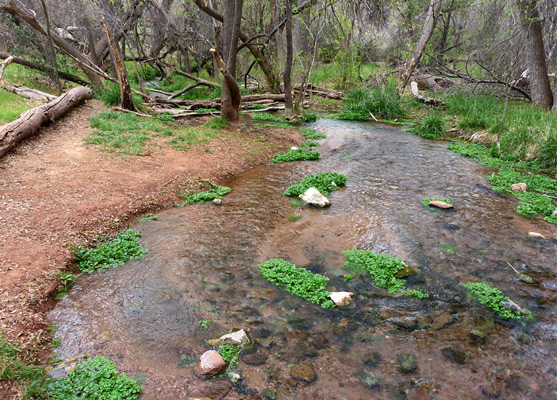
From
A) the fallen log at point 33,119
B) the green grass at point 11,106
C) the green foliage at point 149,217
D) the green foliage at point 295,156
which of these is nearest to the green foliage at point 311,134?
the green foliage at point 295,156

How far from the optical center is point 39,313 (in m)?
2.86

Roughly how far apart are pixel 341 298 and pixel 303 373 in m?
0.87

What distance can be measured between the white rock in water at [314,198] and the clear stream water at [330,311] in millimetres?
126

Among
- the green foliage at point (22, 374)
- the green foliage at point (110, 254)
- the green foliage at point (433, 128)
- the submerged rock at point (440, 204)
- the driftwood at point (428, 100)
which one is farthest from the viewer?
the driftwood at point (428, 100)

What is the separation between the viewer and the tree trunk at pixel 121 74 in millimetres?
8572

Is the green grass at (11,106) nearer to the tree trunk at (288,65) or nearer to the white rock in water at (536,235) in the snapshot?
the tree trunk at (288,65)

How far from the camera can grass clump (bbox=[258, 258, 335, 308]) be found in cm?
323

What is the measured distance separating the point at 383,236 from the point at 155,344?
2834mm

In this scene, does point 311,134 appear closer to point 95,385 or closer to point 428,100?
point 428,100

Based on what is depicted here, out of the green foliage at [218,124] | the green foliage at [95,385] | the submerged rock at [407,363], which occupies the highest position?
the green foliage at [218,124]

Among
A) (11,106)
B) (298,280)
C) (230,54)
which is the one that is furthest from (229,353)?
(11,106)

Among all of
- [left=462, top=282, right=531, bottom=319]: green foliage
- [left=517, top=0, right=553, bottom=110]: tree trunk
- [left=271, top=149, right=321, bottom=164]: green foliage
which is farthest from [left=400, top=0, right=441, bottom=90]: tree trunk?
[left=462, top=282, right=531, bottom=319]: green foliage

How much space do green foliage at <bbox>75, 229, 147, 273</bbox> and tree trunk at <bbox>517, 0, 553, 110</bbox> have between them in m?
9.49

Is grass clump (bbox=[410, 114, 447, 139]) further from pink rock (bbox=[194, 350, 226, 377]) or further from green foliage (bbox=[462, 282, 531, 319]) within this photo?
pink rock (bbox=[194, 350, 226, 377])
